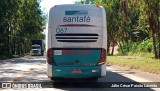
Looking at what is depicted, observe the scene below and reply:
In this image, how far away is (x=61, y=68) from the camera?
1411cm

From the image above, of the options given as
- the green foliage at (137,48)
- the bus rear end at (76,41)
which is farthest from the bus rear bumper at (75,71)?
the green foliage at (137,48)

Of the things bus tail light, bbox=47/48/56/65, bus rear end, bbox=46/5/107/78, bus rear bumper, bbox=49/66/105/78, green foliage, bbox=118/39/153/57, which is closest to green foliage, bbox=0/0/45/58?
green foliage, bbox=118/39/153/57

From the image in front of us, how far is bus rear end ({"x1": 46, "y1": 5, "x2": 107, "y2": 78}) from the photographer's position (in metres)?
14.2

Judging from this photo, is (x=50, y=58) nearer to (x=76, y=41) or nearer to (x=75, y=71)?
(x=75, y=71)

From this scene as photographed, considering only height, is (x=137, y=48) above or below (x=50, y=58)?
below

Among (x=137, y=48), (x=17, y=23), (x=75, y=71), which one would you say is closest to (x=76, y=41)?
(x=75, y=71)

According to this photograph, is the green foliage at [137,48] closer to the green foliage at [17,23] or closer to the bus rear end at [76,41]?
the green foliage at [17,23]

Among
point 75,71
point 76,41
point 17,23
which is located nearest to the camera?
point 75,71

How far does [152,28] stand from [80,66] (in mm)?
19988

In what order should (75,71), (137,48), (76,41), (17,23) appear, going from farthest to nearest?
(17,23) → (137,48) → (76,41) → (75,71)

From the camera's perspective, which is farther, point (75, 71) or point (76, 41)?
point (76, 41)

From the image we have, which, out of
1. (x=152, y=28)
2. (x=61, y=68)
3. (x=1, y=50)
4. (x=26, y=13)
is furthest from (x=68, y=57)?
(x=26, y=13)

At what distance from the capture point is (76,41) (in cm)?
1428

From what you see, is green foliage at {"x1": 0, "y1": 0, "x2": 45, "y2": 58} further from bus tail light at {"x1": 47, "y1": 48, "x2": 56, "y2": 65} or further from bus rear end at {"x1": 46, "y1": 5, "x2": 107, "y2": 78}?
bus tail light at {"x1": 47, "y1": 48, "x2": 56, "y2": 65}
